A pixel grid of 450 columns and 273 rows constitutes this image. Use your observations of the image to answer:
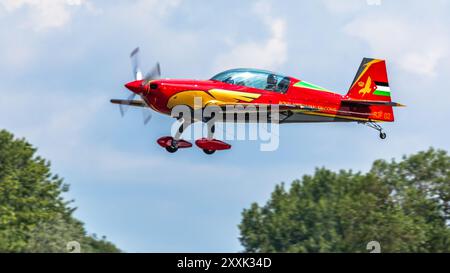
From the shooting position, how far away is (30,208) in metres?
68.9

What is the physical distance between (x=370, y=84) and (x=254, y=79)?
5.28 metres

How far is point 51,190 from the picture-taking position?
71.7m

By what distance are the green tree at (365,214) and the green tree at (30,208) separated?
13.9 metres

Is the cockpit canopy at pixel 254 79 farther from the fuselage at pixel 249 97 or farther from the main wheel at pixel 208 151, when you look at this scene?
the main wheel at pixel 208 151

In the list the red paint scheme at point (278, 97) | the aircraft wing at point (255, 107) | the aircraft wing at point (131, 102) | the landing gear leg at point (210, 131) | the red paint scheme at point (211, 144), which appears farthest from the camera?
the aircraft wing at point (131, 102)

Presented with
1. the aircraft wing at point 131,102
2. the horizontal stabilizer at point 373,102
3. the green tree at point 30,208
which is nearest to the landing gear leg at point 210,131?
the aircraft wing at point 131,102

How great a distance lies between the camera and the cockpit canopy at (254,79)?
34250mm

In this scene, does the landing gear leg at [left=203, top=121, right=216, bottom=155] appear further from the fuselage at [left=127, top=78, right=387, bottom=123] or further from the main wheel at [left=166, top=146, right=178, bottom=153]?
the main wheel at [left=166, top=146, right=178, bottom=153]

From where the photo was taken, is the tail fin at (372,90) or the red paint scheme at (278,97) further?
the tail fin at (372,90)

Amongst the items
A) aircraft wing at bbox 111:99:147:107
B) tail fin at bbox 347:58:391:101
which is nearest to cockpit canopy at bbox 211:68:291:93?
aircraft wing at bbox 111:99:147:107

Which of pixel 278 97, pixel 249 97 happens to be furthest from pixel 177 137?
pixel 278 97

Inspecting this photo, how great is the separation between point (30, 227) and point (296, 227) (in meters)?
23.0

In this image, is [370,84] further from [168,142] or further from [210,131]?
[168,142]
